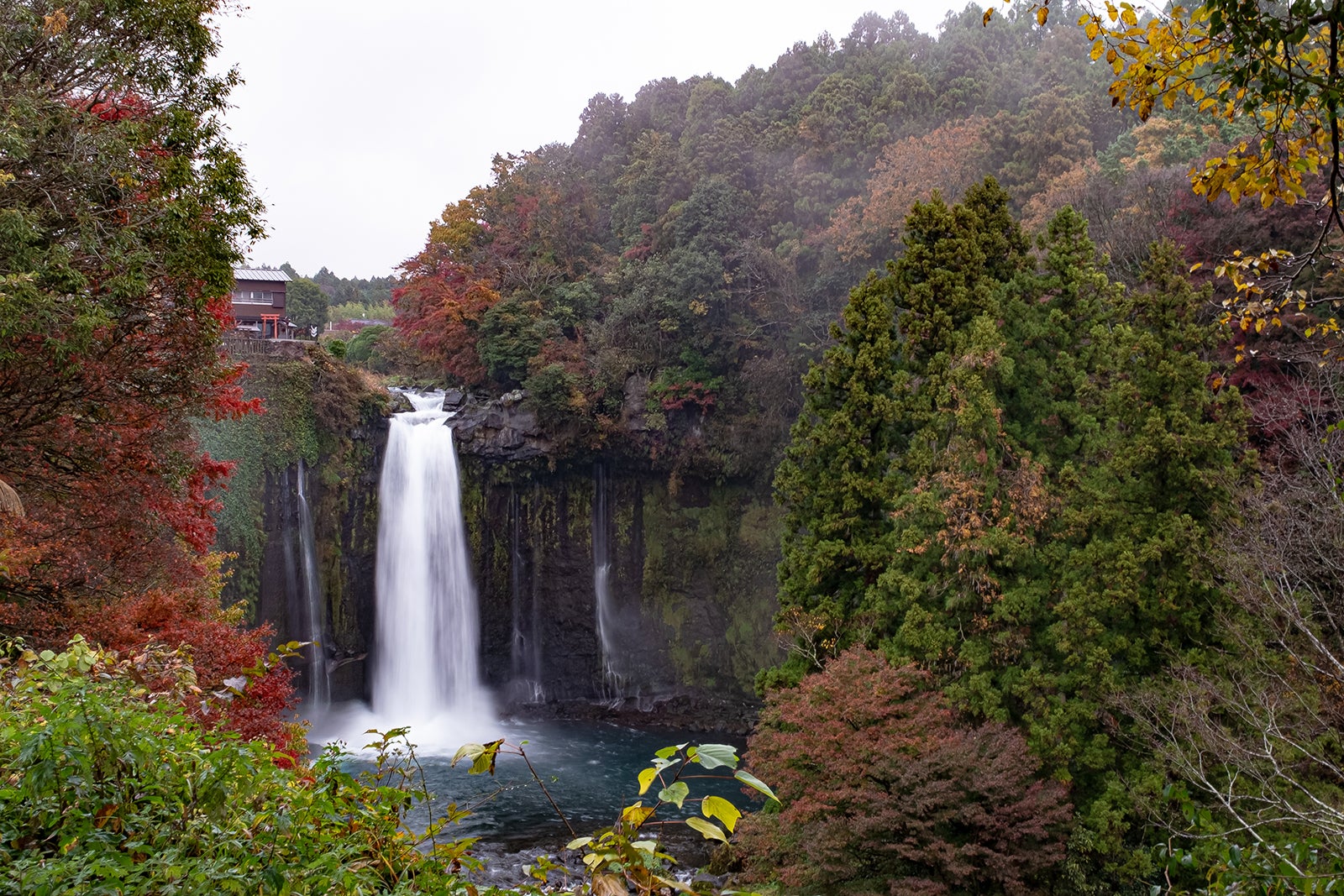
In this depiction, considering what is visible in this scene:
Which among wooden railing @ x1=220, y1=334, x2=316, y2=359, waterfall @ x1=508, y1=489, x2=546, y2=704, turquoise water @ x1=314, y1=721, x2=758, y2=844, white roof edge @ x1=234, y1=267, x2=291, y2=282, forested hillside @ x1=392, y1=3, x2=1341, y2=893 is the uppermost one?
white roof edge @ x1=234, y1=267, x2=291, y2=282

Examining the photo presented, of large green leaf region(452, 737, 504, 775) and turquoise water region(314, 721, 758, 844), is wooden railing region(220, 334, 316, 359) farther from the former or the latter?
large green leaf region(452, 737, 504, 775)

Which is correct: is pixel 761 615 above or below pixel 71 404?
below

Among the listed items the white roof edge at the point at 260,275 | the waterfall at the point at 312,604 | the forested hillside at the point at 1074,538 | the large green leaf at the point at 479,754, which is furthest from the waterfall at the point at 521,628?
the large green leaf at the point at 479,754

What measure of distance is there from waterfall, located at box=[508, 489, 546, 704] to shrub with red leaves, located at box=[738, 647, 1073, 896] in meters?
13.8

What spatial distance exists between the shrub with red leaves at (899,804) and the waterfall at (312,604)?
1416 cm

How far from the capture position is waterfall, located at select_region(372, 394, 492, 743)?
22453 mm

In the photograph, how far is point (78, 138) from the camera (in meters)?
7.86

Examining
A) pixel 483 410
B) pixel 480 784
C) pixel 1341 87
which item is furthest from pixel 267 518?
pixel 1341 87

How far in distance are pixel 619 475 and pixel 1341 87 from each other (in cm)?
2197

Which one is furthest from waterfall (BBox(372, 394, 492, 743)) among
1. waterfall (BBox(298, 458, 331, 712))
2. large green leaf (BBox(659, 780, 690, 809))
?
large green leaf (BBox(659, 780, 690, 809))

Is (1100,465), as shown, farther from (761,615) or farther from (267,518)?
(267,518)

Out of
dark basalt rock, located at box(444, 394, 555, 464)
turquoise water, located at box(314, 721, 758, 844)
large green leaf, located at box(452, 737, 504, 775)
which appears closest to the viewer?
large green leaf, located at box(452, 737, 504, 775)

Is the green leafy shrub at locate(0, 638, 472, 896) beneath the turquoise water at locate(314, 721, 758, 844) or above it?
above

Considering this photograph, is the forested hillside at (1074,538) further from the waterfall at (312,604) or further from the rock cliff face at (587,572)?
the waterfall at (312,604)
